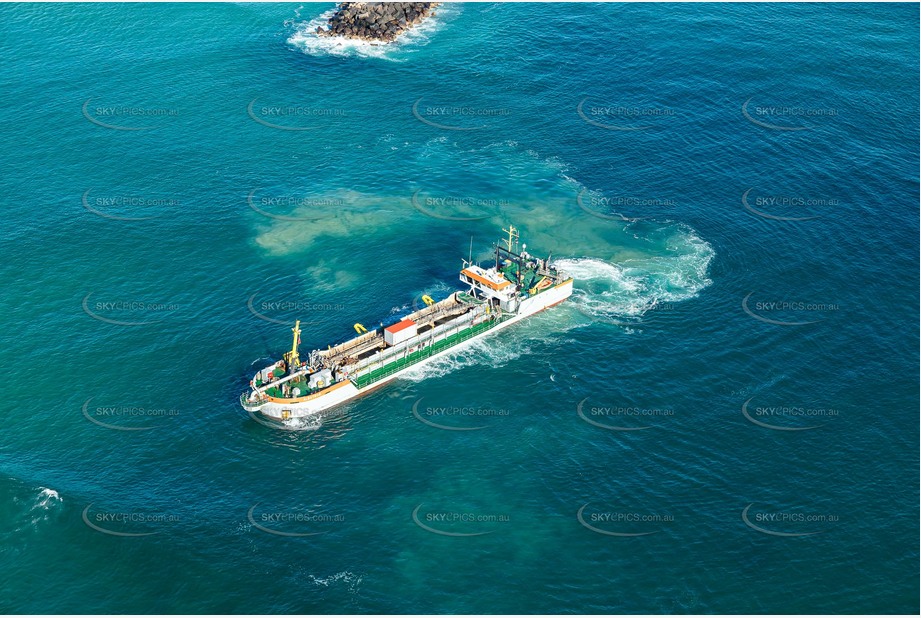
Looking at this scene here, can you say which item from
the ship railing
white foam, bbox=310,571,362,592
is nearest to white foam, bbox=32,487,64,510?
the ship railing

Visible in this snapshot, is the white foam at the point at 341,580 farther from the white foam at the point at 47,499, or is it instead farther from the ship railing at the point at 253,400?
the white foam at the point at 47,499

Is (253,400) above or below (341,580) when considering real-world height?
above

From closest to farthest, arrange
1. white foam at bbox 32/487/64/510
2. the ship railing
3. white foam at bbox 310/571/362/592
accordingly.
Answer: white foam at bbox 310/571/362/592
white foam at bbox 32/487/64/510
the ship railing

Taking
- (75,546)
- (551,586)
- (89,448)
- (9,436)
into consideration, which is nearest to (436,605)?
(551,586)

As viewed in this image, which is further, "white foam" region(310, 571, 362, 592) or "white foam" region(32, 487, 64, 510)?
"white foam" region(32, 487, 64, 510)

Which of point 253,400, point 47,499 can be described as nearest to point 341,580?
point 253,400

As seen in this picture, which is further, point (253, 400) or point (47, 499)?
point (253, 400)

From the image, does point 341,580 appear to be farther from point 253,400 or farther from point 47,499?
point 47,499

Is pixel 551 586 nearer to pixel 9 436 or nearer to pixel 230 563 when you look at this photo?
pixel 230 563

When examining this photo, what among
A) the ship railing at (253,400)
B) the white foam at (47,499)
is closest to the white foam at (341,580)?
the ship railing at (253,400)

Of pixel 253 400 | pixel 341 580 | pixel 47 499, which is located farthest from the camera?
pixel 253 400

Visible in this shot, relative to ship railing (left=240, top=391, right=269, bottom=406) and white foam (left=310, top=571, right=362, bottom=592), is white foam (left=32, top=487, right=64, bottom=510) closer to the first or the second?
ship railing (left=240, top=391, right=269, bottom=406)
